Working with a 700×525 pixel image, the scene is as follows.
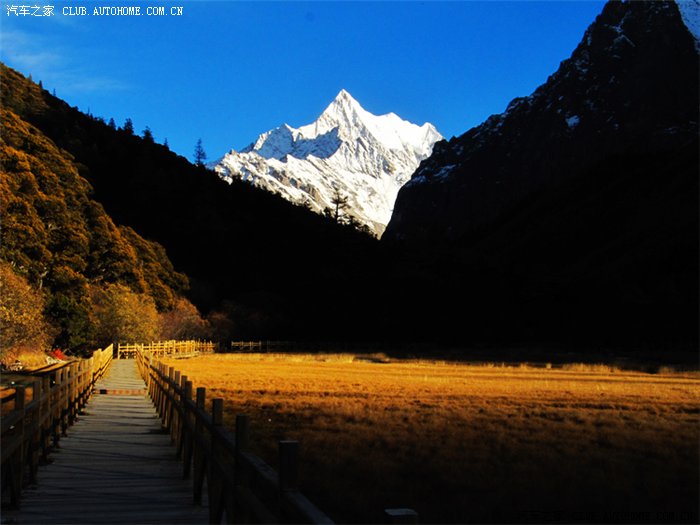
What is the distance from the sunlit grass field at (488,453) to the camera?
8250mm

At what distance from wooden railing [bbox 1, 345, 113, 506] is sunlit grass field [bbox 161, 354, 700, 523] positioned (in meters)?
3.43

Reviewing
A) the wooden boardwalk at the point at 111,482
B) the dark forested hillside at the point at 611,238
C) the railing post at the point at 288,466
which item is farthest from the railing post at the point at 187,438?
the dark forested hillside at the point at 611,238

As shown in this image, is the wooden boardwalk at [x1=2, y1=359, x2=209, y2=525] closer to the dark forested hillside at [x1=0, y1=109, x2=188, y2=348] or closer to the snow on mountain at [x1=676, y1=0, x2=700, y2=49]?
the dark forested hillside at [x1=0, y1=109, x2=188, y2=348]

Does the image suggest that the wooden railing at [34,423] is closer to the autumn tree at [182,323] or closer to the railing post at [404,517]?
the railing post at [404,517]

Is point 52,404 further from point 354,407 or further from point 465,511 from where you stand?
point 354,407

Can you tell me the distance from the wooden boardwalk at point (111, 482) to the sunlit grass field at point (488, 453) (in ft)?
5.82

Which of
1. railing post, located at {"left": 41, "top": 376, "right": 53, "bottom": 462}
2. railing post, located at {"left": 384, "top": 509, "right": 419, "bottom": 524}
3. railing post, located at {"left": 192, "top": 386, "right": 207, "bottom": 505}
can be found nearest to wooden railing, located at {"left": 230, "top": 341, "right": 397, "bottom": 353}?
railing post, located at {"left": 41, "top": 376, "right": 53, "bottom": 462}

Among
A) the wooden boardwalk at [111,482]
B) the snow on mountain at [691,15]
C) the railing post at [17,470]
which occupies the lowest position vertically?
the wooden boardwalk at [111,482]

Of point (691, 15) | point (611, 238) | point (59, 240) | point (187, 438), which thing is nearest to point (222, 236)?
point (59, 240)

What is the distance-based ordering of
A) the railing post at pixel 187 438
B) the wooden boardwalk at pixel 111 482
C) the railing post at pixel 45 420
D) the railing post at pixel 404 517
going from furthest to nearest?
the railing post at pixel 45 420
the railing post at pixel 187 438
the wooden boardwalk at pixel 111 482
the railing post at pixel 404 517

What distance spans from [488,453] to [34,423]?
7304mm

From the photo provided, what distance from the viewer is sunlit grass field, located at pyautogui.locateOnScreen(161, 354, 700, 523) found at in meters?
8.25

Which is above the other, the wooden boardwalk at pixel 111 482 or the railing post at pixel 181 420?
the railing post at pixel 181 420

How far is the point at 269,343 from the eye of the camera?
7119cm
